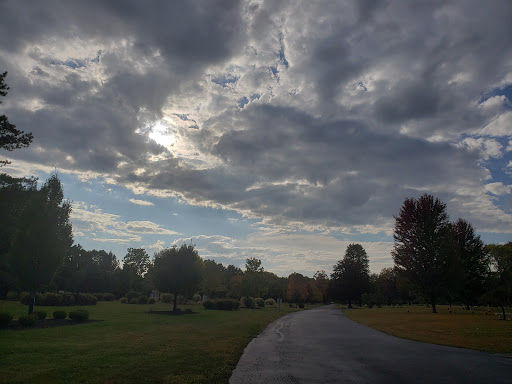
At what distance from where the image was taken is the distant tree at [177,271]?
42594 millimetres

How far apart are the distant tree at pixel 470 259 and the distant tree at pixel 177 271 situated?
1621 inches

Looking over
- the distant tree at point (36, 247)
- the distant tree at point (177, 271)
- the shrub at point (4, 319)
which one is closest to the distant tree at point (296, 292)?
the distant tree at point (177, 271)

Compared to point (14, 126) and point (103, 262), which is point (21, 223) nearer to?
point (14, 126)

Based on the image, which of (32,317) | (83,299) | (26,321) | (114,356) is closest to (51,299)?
(83,299)

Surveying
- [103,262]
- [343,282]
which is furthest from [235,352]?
[103,262]

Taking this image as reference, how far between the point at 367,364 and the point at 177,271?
33.8 metres

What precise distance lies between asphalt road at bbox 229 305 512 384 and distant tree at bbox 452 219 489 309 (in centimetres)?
4285

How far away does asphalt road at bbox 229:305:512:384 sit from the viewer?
416 inches

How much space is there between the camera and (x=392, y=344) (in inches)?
727

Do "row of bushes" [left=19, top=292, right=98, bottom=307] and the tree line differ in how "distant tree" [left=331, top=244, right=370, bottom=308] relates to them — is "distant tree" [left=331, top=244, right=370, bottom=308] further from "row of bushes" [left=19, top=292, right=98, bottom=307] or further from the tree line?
"row of bushes" [left=19, top=292, right=98, bottom=307]

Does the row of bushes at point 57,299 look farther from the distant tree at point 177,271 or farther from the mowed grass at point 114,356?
the mowed grass at point 114,356

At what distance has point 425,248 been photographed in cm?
4878

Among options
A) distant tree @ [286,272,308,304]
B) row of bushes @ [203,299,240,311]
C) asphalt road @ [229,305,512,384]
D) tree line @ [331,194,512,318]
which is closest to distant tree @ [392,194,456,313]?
tree line @ [331,194,512,318]

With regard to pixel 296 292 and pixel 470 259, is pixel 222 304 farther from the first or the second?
pixel 296 292
